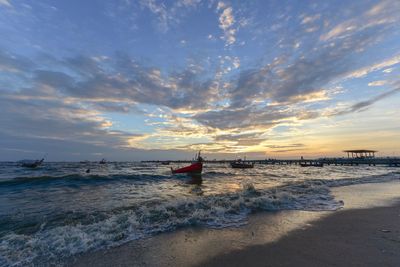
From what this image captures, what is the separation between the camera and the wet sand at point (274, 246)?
5699mm

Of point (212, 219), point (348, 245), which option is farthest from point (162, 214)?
point (348, 245)

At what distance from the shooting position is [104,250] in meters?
6.78

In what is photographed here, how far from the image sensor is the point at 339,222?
916 cm

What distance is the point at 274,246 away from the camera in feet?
22.0

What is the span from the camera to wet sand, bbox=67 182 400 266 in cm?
570

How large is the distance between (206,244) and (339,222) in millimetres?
5625

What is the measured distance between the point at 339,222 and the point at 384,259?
390 cm

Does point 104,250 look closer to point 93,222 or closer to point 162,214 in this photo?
point 93,222

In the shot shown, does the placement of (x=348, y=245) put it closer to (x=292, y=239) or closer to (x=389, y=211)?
(x=292, y=239)

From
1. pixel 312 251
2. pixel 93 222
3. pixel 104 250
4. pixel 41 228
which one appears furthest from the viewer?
pixel 93 222

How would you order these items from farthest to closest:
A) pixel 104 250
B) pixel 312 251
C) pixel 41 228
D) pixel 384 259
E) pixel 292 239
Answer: pixel 41 228 → pixel 292 239 → pixel 104 250 → pixel 312 251 → pixel 384 259

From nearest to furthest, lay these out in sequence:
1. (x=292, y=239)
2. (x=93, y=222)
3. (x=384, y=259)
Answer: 1. (x=384, y=259)
2. (x=292, y=239)
3. (x=93, y=222)

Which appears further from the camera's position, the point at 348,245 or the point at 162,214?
the point at 162,214

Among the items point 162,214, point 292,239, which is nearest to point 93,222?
point 162,214
